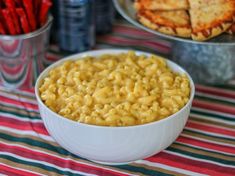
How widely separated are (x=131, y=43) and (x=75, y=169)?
0.49m

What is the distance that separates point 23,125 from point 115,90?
0.22 m

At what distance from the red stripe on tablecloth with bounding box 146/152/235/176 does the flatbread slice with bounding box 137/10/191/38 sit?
27 centimetres

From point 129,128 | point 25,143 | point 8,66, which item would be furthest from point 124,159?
point 8,66

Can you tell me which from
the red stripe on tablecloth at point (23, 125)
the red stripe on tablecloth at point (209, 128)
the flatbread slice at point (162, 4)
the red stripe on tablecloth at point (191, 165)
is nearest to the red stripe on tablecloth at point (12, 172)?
the red stripe on tablecloth at point (23, 125)

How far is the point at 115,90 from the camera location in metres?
0.85

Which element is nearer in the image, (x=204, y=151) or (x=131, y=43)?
(x=204, y=151)

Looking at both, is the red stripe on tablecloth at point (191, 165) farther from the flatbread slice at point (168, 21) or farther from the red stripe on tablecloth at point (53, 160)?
the flatbread slice at point (168, 21)

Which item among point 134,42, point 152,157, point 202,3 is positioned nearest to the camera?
point 152,157

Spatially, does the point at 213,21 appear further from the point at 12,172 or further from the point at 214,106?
the point at 12,172

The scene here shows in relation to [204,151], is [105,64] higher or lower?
higher

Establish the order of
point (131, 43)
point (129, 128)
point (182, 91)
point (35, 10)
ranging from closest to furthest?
point (129, 128)
point (182, 91)
point (35, 10)
point (131, 43)

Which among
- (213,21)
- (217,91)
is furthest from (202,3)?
(217,91)

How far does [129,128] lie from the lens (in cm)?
76

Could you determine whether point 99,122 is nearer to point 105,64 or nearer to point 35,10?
point 105,64
